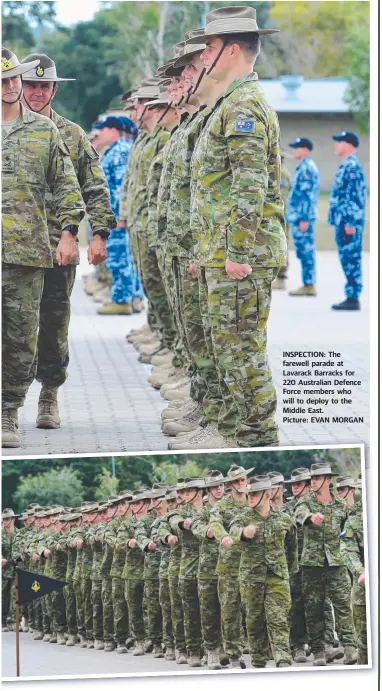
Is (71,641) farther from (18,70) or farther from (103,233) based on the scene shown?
(18,70)

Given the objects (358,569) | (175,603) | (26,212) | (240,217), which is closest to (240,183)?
(240,217)

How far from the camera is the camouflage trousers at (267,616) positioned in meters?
6.52

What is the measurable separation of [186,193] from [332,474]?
1.69m

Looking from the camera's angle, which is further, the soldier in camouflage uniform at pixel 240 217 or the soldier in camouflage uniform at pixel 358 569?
the soldier in camouflage uniform at pixel 240 217

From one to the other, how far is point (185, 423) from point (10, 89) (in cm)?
195

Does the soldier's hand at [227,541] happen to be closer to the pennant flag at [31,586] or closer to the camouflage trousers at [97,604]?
the pennant flag at [31,586]

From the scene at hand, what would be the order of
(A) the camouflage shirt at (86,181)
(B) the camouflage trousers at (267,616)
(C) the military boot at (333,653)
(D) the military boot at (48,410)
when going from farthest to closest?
(D) the military boot at (48,410)
(A) the camouflage shirt at (86,181)
(B) the camouflage trousers at (267,616)
(C) the military boot at (333,653)

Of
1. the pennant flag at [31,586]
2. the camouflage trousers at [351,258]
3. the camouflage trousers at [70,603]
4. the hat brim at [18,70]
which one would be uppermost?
the hat brim at [18,70]

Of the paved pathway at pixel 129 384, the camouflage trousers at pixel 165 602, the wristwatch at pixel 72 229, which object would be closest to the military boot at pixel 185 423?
the paved pathway at pixel 129 384

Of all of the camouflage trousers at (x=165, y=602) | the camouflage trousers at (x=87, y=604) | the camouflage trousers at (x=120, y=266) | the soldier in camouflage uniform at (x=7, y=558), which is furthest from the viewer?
the camouflage trousers at (x=120, y=266)

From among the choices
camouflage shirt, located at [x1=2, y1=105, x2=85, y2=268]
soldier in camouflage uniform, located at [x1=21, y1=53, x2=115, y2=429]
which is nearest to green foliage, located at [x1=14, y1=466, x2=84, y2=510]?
soldier in camouflage uniform, located at [x1=21, y1=53, x2=115, y2=429]

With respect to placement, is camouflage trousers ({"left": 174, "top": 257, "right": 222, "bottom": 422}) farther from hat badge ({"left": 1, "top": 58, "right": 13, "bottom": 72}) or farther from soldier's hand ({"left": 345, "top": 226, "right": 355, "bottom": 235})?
soldier's hand ({"left": 345, "top": 226, "right": 355, "bottom": 235})

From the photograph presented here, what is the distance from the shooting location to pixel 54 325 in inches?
293

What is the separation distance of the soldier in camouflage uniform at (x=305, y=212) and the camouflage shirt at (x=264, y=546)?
326 inches
